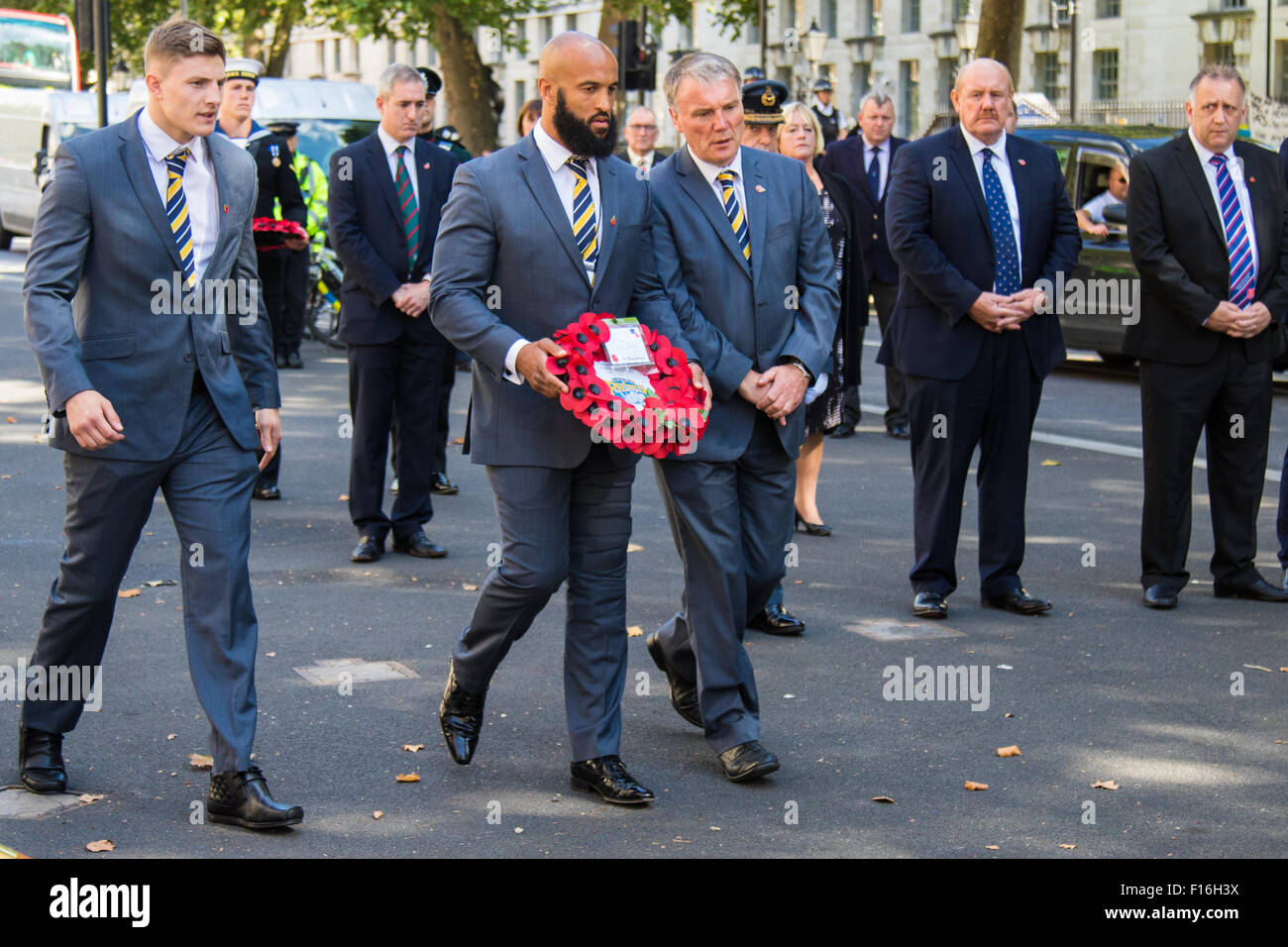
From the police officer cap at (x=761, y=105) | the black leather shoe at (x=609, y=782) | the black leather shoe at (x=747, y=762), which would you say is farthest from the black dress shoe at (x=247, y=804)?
the police officer cap at (x=761, y=105)

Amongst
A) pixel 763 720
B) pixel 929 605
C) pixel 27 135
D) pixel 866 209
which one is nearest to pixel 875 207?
pixel 866 209

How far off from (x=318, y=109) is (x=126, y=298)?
62.8 ft

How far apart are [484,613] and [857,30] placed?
2222 inches

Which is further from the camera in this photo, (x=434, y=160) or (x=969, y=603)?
(x=434, y=160)

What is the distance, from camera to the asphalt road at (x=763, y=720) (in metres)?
4.85

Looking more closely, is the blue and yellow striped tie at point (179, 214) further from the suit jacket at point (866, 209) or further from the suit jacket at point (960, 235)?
the suit jacket at point (866, 209)

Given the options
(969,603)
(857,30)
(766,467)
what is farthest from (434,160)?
(857,30)

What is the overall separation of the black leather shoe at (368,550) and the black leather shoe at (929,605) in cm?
250

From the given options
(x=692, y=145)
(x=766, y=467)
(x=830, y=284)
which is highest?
(x=692, y=145)

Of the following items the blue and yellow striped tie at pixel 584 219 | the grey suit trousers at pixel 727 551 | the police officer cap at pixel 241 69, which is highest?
the police officer cap at pixel 241 69

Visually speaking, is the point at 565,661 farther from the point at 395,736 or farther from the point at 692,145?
the point at 692,145

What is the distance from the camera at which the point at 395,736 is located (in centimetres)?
571

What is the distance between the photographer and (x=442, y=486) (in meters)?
10.3

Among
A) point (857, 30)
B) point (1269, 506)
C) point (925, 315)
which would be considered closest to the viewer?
point (925, 315)
